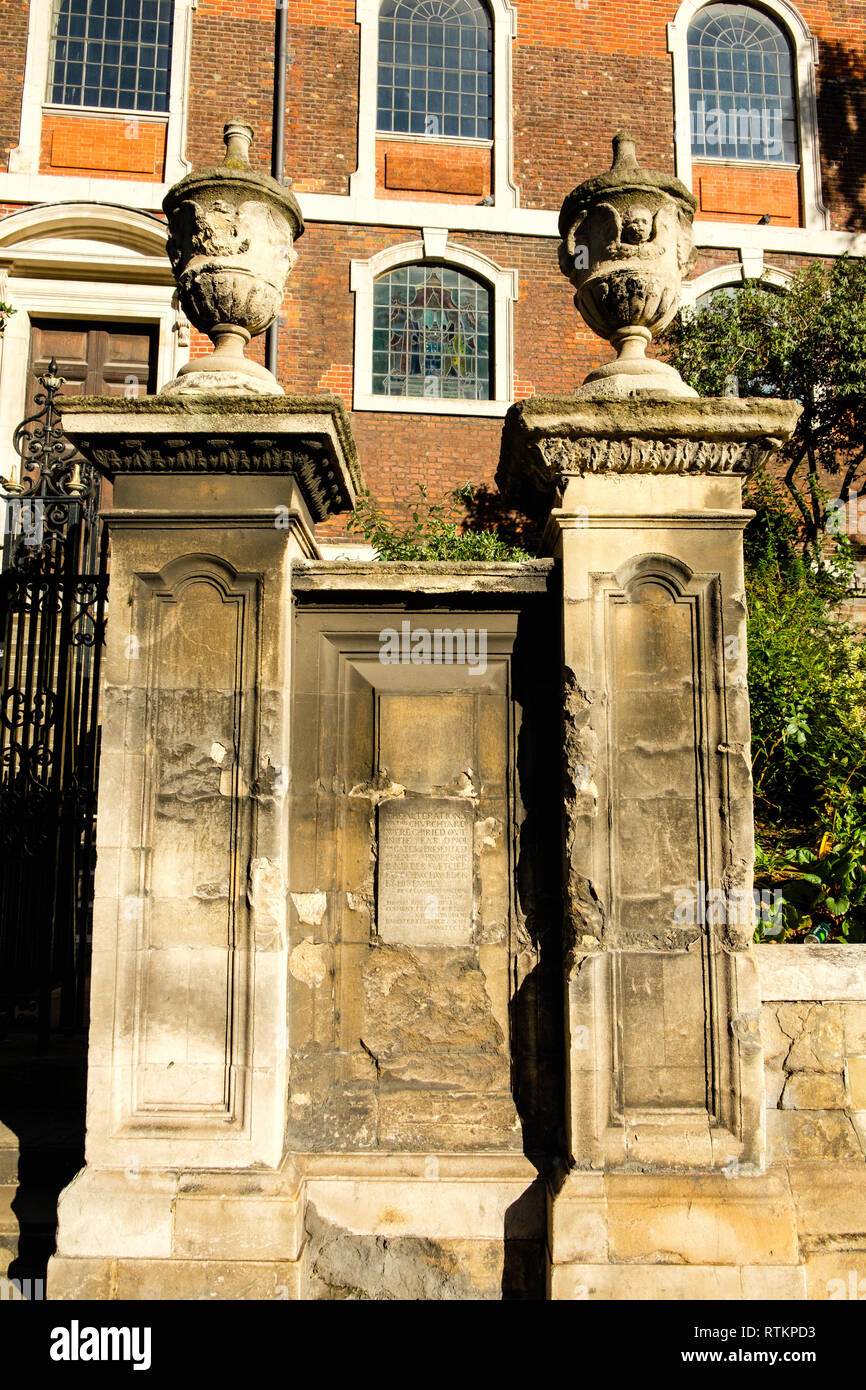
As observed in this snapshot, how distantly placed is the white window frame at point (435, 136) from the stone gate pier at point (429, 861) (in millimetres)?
10485

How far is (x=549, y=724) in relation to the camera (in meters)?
4.07

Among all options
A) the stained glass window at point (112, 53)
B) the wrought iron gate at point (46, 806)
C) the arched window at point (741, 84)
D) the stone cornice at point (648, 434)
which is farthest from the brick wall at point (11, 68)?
the stone cornice at point (648, 434)

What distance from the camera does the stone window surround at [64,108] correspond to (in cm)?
1275

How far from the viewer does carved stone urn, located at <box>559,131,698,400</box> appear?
4.01 meters

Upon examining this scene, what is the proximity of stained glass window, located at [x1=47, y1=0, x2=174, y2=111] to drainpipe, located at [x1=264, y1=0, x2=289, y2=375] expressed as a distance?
5.03 ft

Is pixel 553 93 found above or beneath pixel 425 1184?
A: above

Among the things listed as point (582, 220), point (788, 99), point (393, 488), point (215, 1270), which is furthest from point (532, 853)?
point (788, 99)

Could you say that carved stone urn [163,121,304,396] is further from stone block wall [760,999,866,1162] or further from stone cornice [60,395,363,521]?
stone block wall [760,999,866,1162]

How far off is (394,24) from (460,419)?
6.02 metres

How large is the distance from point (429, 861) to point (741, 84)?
15135 mm

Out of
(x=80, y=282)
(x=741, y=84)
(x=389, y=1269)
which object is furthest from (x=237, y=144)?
(x=741, y=84)

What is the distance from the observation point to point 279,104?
13.1 metres

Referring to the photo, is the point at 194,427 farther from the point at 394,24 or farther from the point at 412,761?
the point at 394,24

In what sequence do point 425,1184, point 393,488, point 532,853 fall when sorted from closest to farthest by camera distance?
point 425,1184
point 532,853
point 393,488
